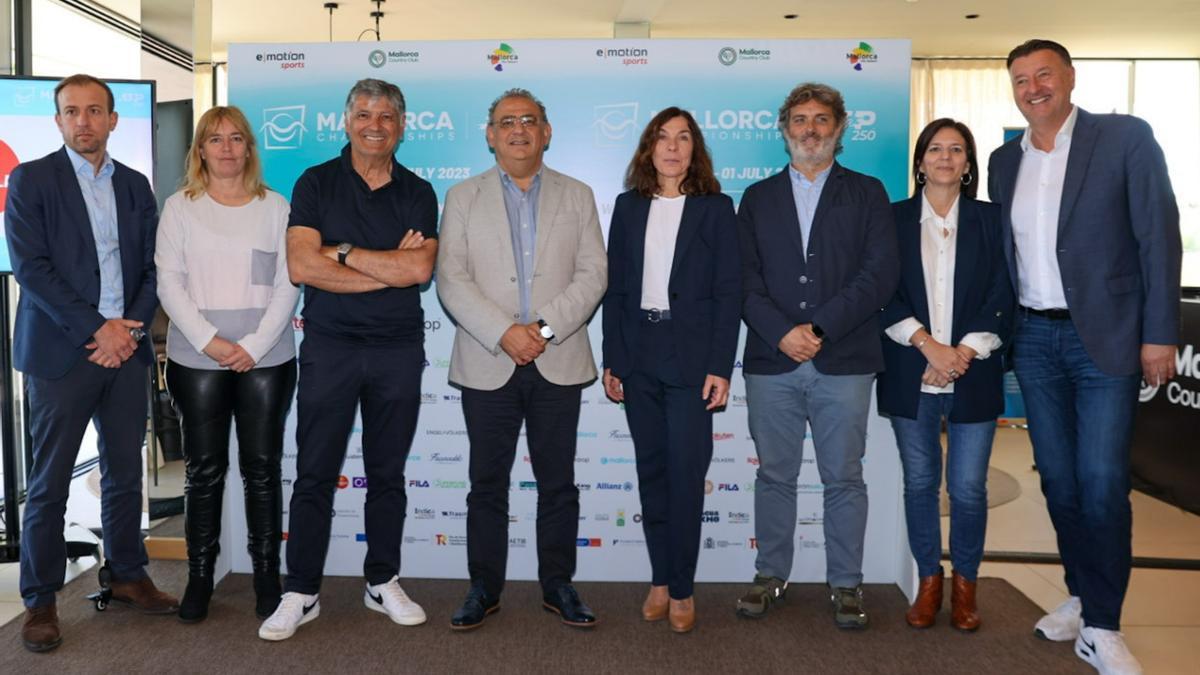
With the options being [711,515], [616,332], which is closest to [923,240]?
[616,332]

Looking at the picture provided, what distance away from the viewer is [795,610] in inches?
135

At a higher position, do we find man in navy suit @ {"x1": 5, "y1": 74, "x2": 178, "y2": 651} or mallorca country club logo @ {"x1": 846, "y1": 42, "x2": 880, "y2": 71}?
mallorca country club logo @ {"x1": 846, "y1": 42, "x2": 880, "y2": 71}

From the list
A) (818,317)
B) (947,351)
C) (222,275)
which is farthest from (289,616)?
(947,351)

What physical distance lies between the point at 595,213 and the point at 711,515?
130 cm

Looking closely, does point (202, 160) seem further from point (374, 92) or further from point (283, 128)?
point (374, 92)

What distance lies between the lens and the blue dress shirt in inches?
126

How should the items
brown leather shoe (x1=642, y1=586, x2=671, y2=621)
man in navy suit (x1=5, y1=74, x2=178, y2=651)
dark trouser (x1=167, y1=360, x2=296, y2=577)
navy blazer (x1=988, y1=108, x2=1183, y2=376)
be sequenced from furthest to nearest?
brown leather shoe (x1=642, y1=586, x2=671, y2=621), dark trouser (x1=167, y1=360, x2=296, y2=577), man in navy suit (x1=5, y1=74, x2=178, y2=651), navy blazer (x1=988, y1=108, x2=1183, y2=376)

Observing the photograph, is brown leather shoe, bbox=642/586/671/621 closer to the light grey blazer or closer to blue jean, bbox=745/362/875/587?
blue jean, bbox=745/362/875/587

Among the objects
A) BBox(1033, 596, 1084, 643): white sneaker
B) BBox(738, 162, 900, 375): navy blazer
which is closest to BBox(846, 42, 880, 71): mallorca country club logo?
BBox(738, 162, 900, 375): navy blazer

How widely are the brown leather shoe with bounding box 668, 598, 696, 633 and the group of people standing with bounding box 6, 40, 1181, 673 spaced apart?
0.01 m

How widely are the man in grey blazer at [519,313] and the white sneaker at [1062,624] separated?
1.52 metres

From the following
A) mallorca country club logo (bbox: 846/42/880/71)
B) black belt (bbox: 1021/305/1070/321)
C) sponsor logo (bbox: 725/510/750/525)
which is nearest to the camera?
black belt (bbox: 1021/305/1070/321)

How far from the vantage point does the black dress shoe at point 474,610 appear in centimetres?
319

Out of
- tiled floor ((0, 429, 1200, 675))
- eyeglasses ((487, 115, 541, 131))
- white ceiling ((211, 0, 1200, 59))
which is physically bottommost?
tiled floor ((0, 429, 1200, 675))
